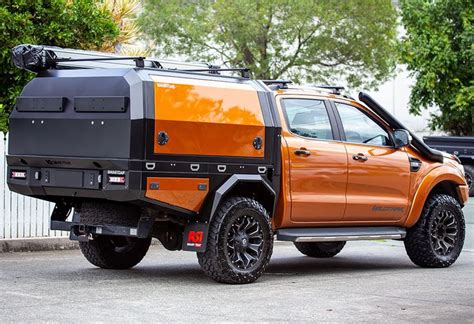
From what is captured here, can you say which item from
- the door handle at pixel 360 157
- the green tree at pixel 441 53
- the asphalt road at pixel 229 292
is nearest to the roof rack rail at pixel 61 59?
the door handle at pixel 360 157

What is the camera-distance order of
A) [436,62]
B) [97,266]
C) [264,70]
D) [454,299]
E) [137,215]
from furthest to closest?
[264,70] → [436,62] → [97,266] → [137,215] → [454,299]

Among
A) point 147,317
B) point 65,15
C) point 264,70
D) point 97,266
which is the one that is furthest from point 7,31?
point 264,70

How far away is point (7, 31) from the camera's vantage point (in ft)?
50.4

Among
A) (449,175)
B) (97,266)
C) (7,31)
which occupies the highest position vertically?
(7,31)

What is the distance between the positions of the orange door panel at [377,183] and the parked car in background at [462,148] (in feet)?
47.6

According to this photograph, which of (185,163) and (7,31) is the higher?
(7,31)

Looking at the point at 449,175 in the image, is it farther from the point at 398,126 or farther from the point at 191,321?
the point at 191,321

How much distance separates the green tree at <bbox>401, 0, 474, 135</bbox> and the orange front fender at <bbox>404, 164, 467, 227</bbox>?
1875 centimetres

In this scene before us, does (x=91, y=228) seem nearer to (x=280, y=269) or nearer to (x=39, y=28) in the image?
(x=280, y=269)

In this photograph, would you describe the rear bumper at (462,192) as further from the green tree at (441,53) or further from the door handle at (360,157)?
the green tree at (441,53)

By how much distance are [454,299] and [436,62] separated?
74.2 ft

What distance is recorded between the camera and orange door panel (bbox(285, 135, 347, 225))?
11164 mm

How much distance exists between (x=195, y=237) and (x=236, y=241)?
0.44 meters

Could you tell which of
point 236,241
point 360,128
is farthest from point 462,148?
point 236,241
